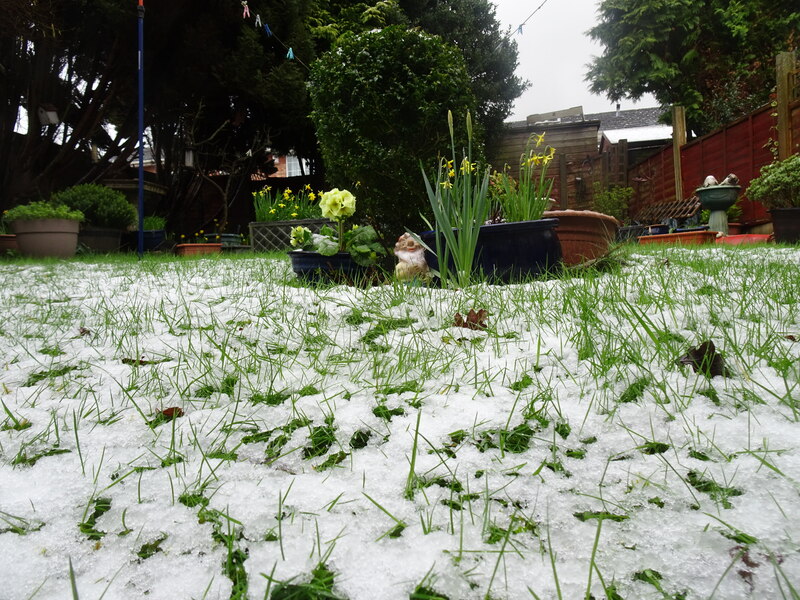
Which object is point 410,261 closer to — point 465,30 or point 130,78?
point 130,78

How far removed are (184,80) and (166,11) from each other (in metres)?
1.08

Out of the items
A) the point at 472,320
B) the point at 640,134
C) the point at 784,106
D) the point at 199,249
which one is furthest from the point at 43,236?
the point at 640,134

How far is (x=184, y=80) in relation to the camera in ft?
29.2

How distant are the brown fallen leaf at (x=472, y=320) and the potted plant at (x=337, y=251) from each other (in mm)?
1286

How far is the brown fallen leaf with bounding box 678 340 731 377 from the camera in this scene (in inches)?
49.7

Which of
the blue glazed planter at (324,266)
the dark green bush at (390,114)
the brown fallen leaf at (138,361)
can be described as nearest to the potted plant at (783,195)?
the dark green bush at (390,114)

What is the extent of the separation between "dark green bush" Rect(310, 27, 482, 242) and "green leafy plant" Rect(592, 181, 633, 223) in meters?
7.49

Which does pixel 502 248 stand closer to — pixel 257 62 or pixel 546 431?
pixel 546 431

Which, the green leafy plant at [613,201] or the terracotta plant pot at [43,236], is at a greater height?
the green leafy plant at [613,201]

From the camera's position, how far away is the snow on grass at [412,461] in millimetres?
711

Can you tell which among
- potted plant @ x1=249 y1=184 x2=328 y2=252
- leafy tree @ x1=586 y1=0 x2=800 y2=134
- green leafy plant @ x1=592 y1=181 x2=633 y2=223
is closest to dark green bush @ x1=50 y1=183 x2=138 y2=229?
potted plant @ x1=249 y1=184 x2=328 y2=252

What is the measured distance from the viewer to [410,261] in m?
3.14

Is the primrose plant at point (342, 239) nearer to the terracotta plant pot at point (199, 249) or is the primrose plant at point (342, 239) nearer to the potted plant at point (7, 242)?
the terracotta plant pot at point (199, 249)

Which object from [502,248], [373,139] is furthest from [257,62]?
[502,248]
